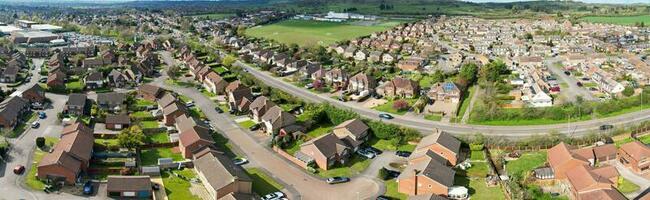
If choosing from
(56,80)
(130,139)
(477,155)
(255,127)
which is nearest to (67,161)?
(130,139)

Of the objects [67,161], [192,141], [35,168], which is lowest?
[35,168]

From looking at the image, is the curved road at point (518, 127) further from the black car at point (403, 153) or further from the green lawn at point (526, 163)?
the black car at point (403, 153)

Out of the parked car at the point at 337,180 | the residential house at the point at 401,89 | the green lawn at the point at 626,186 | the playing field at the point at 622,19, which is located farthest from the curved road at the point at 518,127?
the playing field at the point at 622,19

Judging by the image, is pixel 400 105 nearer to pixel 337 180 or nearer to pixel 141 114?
pixel 337 180

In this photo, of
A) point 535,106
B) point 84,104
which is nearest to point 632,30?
point 535,106

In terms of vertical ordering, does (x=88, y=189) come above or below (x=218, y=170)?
below

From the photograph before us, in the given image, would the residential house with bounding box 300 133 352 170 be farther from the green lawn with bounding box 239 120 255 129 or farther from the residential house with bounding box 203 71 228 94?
the residential house with bounding box 203 71 228 94
